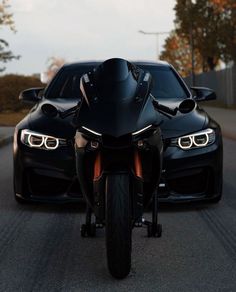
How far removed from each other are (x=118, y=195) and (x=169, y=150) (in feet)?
6.92

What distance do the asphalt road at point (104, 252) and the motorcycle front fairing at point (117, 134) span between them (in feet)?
1.61

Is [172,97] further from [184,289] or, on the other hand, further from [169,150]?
[184,289]

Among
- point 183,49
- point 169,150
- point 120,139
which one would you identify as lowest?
point 183,49

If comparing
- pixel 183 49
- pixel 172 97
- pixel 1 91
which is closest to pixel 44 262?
pixel 172 97

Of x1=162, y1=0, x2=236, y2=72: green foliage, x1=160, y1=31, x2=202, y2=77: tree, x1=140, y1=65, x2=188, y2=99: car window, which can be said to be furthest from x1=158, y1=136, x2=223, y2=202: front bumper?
x1=160, y1=31, x2=202, y2=77: tree

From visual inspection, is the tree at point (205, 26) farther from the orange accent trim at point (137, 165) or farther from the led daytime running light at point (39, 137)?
the orange accent trim at point (137, 165)

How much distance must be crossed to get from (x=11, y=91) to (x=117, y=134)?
32.8m

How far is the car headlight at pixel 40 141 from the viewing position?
6312 millimetres

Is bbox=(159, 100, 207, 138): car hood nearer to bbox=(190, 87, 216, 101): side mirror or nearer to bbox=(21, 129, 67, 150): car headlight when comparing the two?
bbox=(190, 87, 216, 101): side mirror

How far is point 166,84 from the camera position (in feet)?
25.4

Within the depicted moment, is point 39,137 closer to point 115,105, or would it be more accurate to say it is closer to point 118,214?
point 115,105

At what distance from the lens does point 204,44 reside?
53.6m

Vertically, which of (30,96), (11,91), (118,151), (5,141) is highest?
→ (118,151)

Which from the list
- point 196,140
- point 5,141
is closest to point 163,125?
point 196,140
